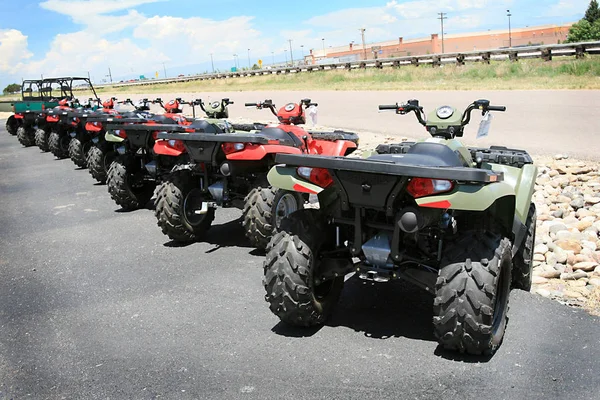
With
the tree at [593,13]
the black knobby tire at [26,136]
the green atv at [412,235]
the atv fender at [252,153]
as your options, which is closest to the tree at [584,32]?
the tree at [593,13]

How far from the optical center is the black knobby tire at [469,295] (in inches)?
162

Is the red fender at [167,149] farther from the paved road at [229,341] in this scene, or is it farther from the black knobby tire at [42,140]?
the black knobby tire at [42,140]

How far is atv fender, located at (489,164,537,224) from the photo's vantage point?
17.2 ft

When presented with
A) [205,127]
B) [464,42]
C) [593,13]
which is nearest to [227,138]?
[205,127]

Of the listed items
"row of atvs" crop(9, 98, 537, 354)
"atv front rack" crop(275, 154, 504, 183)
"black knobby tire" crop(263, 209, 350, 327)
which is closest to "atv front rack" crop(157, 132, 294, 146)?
"row of atvs" crop(9, 98, 537, 354)

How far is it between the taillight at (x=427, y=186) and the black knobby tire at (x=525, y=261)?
75.2 inches

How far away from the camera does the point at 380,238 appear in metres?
4.64

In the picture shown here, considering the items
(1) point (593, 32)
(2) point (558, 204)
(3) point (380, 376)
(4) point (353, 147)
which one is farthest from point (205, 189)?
(1) point (593, 32)

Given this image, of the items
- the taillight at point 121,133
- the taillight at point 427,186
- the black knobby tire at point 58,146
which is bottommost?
the black knobby tire at point 58,146

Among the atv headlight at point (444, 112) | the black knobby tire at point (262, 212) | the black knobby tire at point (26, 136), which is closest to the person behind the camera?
the atv headlight at point (444, 112)

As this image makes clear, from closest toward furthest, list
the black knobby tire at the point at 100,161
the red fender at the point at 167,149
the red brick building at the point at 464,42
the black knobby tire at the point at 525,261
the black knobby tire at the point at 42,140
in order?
the black knobby tire at the point at 525,261 → the red fender at the point at 167,149 → the black knobby tire at the point at 100,161 → the black knobby tire at the point at 42,140 → the red brick building at the point at 464,42

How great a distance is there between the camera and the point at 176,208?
302 inches

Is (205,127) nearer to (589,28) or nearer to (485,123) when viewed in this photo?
Result: (485,123)

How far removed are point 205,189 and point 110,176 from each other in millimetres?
3019
